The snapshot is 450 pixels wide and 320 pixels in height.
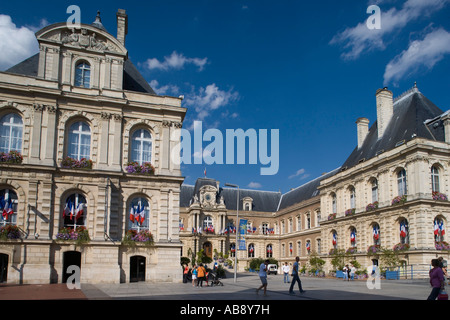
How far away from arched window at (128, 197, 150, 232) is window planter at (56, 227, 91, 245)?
9.53 feet

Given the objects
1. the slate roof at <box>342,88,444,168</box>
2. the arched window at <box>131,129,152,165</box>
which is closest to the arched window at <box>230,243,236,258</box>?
the slate roof at <box>342,88,444,168</box>

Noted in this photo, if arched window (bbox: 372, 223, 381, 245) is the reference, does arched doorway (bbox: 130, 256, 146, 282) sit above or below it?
below

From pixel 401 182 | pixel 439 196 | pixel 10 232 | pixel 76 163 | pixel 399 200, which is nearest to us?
pixel 10 232

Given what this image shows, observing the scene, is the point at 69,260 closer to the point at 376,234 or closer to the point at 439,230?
the point at 376,234

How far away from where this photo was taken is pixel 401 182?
37.8 metres

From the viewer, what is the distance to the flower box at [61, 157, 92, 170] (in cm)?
2669

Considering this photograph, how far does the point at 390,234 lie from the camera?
124ft

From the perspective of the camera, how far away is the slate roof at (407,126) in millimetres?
38312

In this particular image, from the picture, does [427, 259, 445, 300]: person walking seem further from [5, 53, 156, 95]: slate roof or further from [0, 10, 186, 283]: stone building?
[5, 53, 156, 95]: slate roof

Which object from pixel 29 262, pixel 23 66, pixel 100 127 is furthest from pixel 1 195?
pixel 23 66

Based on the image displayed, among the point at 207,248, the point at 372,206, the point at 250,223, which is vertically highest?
the point at 372,206

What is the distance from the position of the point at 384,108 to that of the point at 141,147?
2772cm

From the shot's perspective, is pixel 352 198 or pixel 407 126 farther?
pixel 352 198

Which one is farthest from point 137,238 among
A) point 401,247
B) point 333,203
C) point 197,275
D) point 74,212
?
point 333,203
